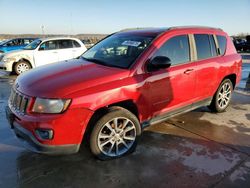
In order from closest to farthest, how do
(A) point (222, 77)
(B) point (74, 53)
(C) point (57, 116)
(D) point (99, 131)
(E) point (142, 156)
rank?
(C) point (57, 116), (D) point (99, 131), (E) point (142, 156), (A) point (222, 77), (B) point (74, 53)

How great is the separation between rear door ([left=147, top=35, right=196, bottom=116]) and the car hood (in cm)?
60

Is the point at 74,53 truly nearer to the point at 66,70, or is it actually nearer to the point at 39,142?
the point at 66,70

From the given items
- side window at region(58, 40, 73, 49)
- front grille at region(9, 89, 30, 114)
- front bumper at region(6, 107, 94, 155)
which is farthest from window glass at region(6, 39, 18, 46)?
front bumper at region(6, 107, 94, 155)

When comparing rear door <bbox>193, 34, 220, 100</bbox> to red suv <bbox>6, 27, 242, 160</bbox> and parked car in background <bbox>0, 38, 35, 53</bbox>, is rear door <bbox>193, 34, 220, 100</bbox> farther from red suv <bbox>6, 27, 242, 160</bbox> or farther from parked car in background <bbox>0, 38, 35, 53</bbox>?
parked car in background <bbox>0, 38, 35, 53</bbox>

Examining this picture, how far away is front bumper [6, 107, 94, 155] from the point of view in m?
2.95

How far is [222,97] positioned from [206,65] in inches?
48.5

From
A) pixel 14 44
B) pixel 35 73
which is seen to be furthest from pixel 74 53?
pixel 35 73

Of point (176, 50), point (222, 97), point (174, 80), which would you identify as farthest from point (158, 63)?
point (222, 97)

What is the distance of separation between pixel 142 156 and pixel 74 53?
8.59 metres

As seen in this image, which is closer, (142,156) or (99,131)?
(99,131)

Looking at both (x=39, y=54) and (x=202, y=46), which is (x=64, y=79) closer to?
(x=202, y=46)

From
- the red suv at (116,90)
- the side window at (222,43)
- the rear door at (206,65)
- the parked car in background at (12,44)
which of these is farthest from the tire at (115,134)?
the parked car in background at (12,44)

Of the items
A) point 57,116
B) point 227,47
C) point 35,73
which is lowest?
point 57,116

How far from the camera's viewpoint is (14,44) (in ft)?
53.1
